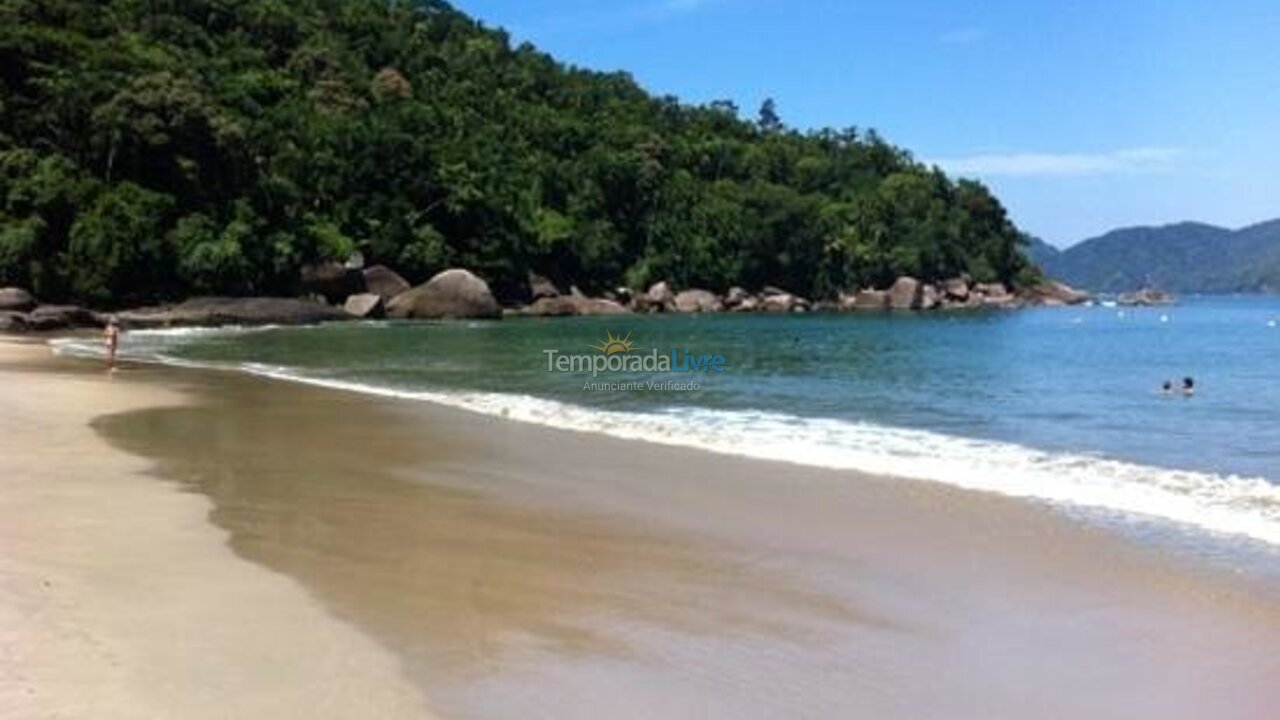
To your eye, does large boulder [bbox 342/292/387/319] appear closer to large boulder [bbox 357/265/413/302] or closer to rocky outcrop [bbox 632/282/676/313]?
large boulder [bbox 357/265/413/302]

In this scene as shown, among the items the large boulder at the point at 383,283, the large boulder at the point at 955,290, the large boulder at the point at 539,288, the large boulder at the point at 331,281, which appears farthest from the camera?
the large boulder at the point at 955,290

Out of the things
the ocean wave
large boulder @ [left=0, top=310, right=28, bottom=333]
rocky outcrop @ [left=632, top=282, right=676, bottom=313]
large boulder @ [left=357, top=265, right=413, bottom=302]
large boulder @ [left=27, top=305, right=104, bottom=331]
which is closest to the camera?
the ocean wave

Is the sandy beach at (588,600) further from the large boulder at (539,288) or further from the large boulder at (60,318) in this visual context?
the large boulder at (539,288)

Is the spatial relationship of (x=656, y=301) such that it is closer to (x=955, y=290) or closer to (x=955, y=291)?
(x=955, y=291)

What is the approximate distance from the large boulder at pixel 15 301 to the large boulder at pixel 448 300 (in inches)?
844

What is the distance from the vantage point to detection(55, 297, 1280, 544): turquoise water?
44.2ft

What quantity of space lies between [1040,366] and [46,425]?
92.0 feet

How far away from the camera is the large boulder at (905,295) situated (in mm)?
110438

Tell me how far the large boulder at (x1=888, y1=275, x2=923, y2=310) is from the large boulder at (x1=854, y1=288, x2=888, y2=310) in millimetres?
675

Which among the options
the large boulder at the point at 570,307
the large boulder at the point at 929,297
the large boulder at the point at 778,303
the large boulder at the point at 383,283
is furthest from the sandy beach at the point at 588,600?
the large boulder at the point at 929,297

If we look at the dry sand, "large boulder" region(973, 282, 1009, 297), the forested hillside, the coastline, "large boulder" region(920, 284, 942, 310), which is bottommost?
the dry sand

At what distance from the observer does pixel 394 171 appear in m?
76.7

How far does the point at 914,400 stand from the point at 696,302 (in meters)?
71.9

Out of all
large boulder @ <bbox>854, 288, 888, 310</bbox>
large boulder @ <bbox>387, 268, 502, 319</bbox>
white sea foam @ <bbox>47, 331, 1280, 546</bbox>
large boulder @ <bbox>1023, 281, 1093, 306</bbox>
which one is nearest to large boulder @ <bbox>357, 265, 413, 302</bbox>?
large boulder @ <bbox>387, 268, 502, 319</bbox>
